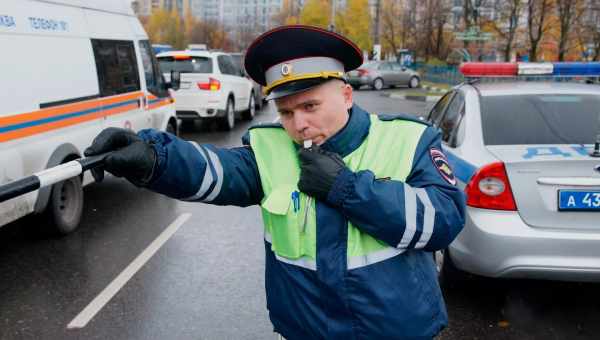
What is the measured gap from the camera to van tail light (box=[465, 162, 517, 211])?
3646 millimetres

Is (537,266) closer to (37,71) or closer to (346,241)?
(346,241)

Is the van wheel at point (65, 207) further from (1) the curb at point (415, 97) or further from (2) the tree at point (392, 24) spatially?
(2) the tree at point (392, 24)

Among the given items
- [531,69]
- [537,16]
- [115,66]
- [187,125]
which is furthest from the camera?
[537,16]

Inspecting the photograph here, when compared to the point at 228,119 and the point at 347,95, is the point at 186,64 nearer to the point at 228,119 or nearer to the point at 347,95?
the point at 228,119

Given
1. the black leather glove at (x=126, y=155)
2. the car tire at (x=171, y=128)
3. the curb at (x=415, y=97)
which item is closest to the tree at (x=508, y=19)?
the curb at (x=415, y=97)

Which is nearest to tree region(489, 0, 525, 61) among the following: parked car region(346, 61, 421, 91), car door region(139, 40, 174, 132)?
parked car region(346, 61, 421, 91)

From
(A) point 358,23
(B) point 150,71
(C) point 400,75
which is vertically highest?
(A) point 358,23

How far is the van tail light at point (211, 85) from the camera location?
1284cm

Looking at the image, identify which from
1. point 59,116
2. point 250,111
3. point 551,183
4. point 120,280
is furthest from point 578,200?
point 250,111

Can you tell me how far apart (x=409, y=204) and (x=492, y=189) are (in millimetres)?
2241

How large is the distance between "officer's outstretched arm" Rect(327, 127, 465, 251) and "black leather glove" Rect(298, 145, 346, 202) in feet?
0.07

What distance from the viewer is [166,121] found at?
843cm

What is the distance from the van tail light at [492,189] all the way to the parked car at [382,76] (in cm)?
2435

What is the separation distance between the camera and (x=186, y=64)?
12.8 meters
